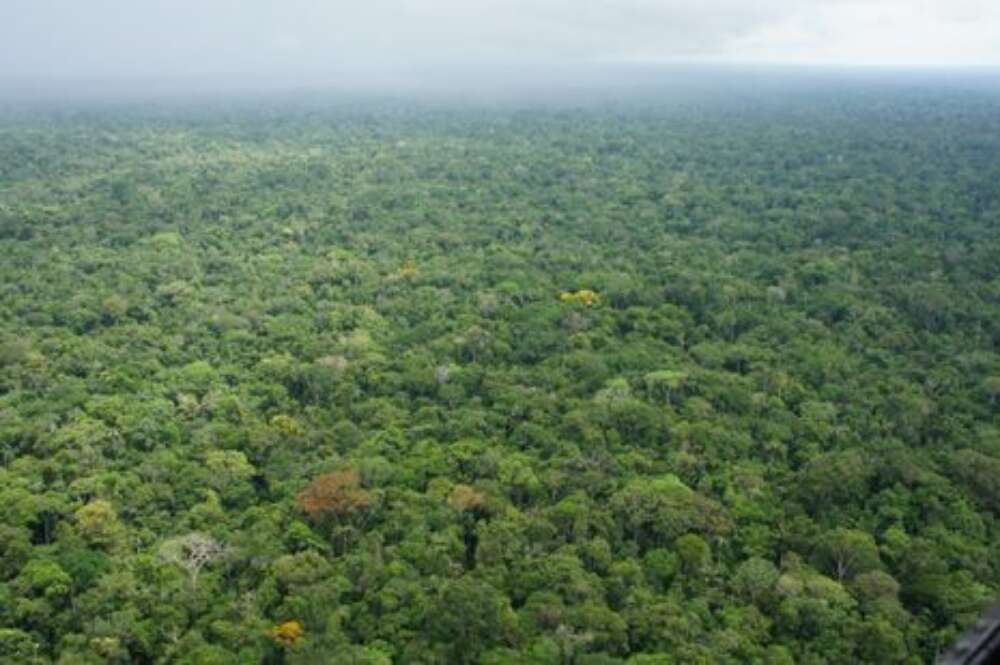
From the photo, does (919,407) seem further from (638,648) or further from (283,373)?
(283,373)

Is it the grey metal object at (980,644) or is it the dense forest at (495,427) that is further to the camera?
the dense forest at (495,427)

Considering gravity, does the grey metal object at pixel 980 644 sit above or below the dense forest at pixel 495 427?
above

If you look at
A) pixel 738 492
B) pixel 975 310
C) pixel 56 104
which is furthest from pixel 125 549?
pixel 56 104

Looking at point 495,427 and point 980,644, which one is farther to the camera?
point 495,427

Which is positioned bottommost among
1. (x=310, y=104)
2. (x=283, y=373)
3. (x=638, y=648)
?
(x=638, y=648)

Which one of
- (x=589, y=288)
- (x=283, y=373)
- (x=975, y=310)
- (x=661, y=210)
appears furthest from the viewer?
(x=661, y=210)
